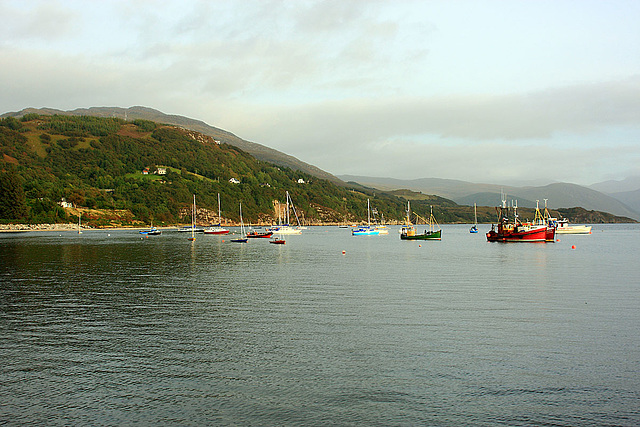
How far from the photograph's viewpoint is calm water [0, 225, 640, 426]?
1313 centimetres

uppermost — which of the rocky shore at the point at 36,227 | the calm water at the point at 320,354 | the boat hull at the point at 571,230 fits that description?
the rocky shore at the point at 36,227

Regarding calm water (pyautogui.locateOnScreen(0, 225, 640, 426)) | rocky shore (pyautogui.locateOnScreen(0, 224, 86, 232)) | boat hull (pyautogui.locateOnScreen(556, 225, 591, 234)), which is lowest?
calm water (pyautogui.locateOnScreen(0, 225, 640, 426))

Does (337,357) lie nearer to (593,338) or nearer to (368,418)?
(368,418)

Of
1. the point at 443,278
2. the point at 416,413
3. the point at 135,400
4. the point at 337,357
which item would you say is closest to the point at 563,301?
the point at 443,278

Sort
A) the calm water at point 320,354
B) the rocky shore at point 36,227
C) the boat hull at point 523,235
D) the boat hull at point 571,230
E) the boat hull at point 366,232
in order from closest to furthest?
the calm water at point 320,354 → the boat hull at point 523,235 → the boat hull at point 366,232 → the boat hull at point 571,230 → the rocky shore at point 36,227

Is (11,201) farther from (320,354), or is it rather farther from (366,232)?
(320,354)

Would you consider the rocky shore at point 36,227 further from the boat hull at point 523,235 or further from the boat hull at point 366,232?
the boat hull at point 523,235

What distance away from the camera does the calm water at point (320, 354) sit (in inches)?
517

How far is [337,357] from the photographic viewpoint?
17703 mm

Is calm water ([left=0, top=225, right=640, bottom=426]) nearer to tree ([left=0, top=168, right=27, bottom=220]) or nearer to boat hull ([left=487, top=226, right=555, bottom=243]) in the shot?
boat hull ([left=487, top=226, right=555, bottom=243])

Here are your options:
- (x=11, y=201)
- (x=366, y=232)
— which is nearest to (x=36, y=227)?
(x=11, y=201)

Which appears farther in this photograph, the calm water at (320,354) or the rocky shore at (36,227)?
the rocky shore at (36,227)

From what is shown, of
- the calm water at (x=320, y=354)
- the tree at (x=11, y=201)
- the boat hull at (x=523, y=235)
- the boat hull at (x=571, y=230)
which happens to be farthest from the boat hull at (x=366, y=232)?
the tree at (x=11, y=201)

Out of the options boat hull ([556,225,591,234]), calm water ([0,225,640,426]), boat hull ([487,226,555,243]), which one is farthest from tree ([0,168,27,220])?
boat hull ([556,225,591,234])
